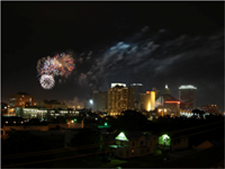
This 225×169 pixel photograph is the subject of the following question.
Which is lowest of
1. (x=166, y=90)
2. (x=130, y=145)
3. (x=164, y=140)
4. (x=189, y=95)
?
(x=164, y=140)

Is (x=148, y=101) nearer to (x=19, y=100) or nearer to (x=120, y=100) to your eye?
(x=120, y=100)

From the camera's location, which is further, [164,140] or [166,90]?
[166,90]

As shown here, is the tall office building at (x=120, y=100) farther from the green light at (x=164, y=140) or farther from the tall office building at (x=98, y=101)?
the green light at (x=164, y=140)

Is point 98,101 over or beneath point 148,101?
beneath

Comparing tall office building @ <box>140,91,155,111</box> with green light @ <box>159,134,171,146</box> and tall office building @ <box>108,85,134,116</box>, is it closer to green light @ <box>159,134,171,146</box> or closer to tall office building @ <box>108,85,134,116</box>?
tall office building @ <box>108,85,134,116</box>

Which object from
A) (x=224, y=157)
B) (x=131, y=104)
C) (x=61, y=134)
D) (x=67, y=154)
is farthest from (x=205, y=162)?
(x=131, y=104)

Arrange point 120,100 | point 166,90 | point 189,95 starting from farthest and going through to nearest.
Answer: point 189,95, point 166,90, point 120,100

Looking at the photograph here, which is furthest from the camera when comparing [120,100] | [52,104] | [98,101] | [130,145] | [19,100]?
[98,101]

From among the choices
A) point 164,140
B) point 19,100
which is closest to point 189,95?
point 19,100

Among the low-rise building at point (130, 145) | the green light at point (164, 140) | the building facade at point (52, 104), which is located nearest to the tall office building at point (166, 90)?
the building facade at point (52, 104)
